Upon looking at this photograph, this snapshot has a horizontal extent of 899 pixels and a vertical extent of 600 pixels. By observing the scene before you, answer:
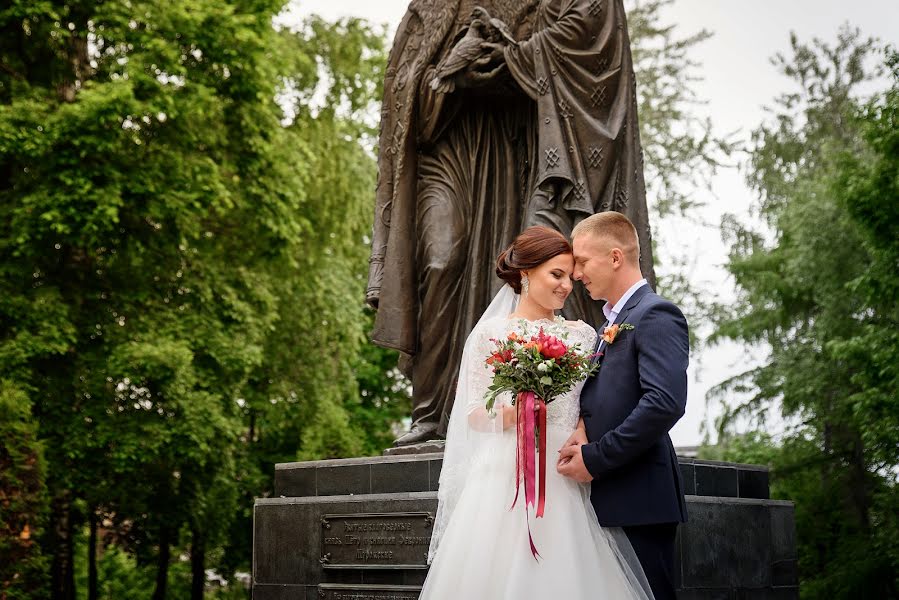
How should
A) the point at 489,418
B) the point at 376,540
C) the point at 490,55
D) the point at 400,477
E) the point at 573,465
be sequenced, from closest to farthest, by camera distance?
the point at 573,465 → the point at 489,418 → the point at 376,540 → the point at 400,477 → the point at 490,55

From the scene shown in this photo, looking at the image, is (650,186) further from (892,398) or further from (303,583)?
(303,583)

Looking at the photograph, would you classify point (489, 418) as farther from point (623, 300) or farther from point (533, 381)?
point (623, 300)

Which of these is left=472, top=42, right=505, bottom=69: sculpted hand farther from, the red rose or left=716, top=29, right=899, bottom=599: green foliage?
left=716, top=29, right=899, bottom=599: green foliage

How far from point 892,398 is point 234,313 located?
10831mm

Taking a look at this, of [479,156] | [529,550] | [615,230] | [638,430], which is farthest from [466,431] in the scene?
[479,156]

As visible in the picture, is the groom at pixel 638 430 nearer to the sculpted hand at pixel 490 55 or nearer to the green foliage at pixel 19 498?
the sculpted hand at pixel 490 55

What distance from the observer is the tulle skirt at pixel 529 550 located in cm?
488

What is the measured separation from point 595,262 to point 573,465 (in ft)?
2.96

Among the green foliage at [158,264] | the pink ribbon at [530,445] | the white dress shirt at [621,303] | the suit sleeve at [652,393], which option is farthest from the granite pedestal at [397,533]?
the green foliage at [158,264]

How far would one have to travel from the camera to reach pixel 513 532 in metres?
5.05

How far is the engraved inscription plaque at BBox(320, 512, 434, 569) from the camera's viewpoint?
6.61 meters

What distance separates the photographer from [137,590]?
90.9ft

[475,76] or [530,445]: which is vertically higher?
[475,76]

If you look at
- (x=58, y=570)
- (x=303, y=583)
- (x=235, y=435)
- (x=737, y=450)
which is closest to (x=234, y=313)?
(x=235, y=435)
